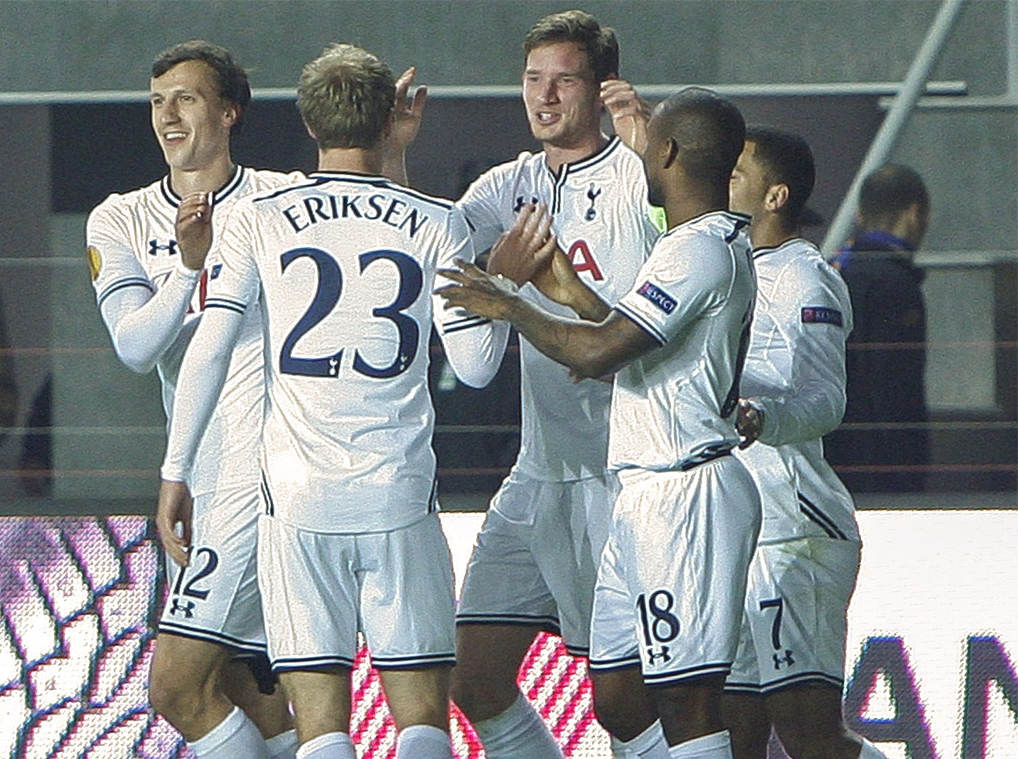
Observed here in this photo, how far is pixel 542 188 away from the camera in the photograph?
4949 millimetres

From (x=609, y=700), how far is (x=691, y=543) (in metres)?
0.62

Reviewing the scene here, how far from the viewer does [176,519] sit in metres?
4.47

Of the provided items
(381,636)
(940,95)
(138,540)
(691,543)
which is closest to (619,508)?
(691,543)

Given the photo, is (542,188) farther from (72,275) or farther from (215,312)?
(72,275)

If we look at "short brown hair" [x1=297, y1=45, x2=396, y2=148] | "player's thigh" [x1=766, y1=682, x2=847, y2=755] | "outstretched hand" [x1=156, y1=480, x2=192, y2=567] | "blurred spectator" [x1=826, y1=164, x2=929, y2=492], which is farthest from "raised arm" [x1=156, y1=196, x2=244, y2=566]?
"blurred spectator" [x1=826, y1=164, x2=929, y2=492]

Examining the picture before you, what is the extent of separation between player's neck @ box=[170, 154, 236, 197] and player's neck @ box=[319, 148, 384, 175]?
2.20ft

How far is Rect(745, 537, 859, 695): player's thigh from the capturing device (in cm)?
462

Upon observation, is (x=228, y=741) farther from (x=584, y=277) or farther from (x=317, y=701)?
(x=584, y=277)

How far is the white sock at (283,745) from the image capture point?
4824 mm

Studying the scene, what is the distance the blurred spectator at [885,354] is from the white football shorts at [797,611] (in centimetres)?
178

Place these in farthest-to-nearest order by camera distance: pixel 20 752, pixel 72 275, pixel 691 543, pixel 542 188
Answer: pixel 72 275 < pixel 20 752 < pixel 542 188 < pixel 691 543

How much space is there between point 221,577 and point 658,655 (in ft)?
3.32

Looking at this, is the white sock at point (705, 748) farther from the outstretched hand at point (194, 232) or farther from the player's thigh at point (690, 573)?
the outstretched hand at point (194, 232)

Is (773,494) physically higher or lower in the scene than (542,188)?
lower
